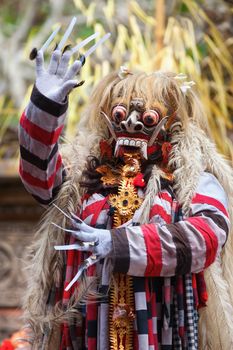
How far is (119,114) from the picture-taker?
3131 millimetres

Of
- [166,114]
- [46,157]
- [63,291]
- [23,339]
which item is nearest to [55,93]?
[46,157]

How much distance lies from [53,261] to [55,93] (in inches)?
25.3

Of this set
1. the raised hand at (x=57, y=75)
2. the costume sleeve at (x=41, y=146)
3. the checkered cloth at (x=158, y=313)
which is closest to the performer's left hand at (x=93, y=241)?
the checkered cloth at (x=158, y=313)

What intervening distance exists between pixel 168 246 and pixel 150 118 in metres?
0.48

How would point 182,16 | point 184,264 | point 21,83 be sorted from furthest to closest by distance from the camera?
point 21,83, point 182,16, point 184,264

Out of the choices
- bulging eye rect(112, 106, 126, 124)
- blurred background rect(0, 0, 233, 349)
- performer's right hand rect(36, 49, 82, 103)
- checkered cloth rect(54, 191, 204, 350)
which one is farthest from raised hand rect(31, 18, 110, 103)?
blurred background rect(0, 0, 233, 349)

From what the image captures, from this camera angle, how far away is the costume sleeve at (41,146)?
9.71 feet

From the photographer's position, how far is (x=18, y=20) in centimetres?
935

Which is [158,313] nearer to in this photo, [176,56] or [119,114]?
[119,114]

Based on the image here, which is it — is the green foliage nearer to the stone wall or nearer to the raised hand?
the stone wall

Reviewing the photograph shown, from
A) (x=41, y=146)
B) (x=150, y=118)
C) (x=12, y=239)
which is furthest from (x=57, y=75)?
(x=12, y=239)

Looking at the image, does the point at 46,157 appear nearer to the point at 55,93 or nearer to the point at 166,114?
the point at 55,93

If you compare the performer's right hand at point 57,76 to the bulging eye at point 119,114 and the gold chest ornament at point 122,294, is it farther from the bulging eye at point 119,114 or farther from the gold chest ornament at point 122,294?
the gold chest ornament at point 122,294

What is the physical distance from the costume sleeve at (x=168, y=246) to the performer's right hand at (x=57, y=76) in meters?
0.48
